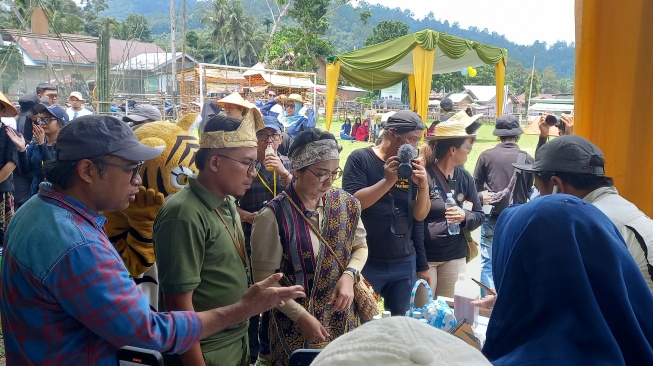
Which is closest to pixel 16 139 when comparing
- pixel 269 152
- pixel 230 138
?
pixel 269 152

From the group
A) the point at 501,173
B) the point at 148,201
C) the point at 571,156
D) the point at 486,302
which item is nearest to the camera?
the point at 571,156

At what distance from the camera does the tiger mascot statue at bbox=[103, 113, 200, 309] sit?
8.30 ft

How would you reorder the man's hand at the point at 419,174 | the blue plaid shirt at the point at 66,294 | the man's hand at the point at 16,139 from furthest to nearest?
the man's hand at the point at 16,139 < the man's hand at the point at 419,174 < the blue plaid shirt at the point at 66,294


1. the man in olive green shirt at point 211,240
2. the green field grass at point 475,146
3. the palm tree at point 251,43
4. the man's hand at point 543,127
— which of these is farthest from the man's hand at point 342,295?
the palm tree at point 251,43

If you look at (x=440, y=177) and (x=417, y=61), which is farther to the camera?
(x=417, y=61)

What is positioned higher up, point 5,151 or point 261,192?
point 5,151

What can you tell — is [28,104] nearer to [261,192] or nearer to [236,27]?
[261,192]

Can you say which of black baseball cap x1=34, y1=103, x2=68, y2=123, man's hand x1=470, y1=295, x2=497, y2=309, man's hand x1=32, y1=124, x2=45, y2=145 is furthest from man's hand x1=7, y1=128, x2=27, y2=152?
man's hand x1=470, y1=295, x2=497, y2=309

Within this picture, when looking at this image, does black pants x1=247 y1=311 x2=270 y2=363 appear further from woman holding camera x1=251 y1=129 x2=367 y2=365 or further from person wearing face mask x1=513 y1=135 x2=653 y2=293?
person wearing face mask x1=513 y1=135 x2=653 y2=293

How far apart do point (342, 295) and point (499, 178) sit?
3043mm

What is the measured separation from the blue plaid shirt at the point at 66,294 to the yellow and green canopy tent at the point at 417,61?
921 cm

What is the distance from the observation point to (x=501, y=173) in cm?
478

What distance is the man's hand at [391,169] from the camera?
9.75 ft

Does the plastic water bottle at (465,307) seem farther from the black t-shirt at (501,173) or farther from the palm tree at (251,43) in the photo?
the palm tree at (251,43)
